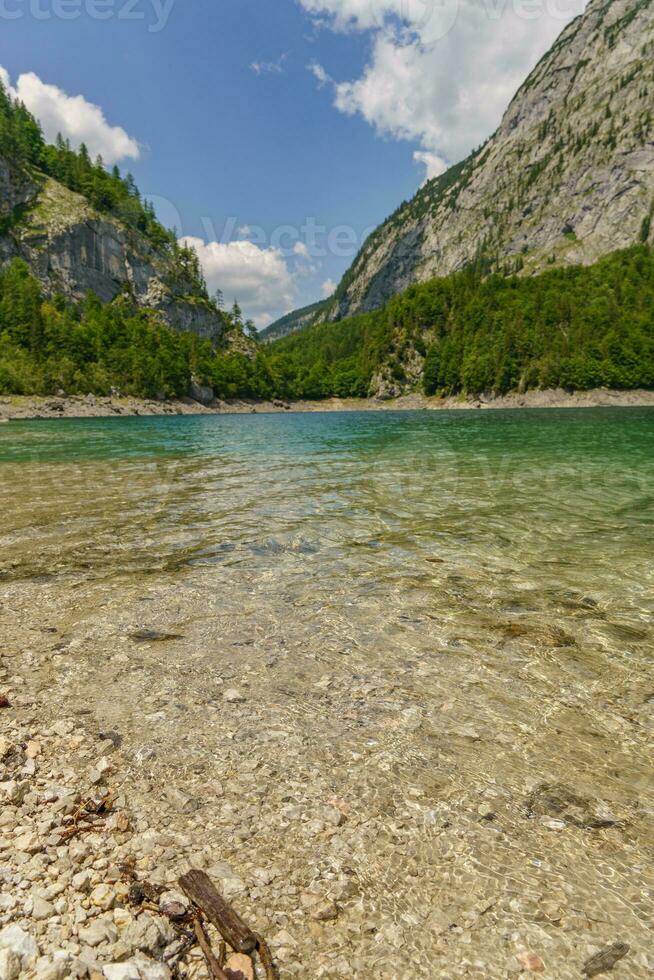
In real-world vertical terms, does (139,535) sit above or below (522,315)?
below

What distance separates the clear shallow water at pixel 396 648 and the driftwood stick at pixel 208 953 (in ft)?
2.81

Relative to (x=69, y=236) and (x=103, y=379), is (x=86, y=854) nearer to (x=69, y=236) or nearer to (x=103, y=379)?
(x=103, y=379)

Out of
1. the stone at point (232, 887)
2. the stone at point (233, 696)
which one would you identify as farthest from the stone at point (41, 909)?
the stone at point (233, 696)

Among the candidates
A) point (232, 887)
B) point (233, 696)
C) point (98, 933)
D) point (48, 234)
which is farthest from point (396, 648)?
→ point (48, 234)

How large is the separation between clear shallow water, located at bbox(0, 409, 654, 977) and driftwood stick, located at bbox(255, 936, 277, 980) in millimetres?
749

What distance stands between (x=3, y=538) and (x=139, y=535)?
3523 millimetres

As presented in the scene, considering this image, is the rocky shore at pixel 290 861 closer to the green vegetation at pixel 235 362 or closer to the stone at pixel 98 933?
the stone at pixel 98 933

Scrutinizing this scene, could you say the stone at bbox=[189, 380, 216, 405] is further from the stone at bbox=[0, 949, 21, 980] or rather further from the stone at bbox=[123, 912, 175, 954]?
the stone at bbox=[0, 949, 21, 980]

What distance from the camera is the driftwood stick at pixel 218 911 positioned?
3.06 meters

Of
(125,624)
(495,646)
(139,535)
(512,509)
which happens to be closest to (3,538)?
(139,535)

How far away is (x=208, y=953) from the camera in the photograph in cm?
296

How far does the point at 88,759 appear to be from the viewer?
16.0 feet

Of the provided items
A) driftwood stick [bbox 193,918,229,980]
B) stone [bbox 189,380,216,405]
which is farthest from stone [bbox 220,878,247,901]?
stone [bbox 189,380,216,405]

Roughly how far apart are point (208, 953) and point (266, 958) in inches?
13.8
